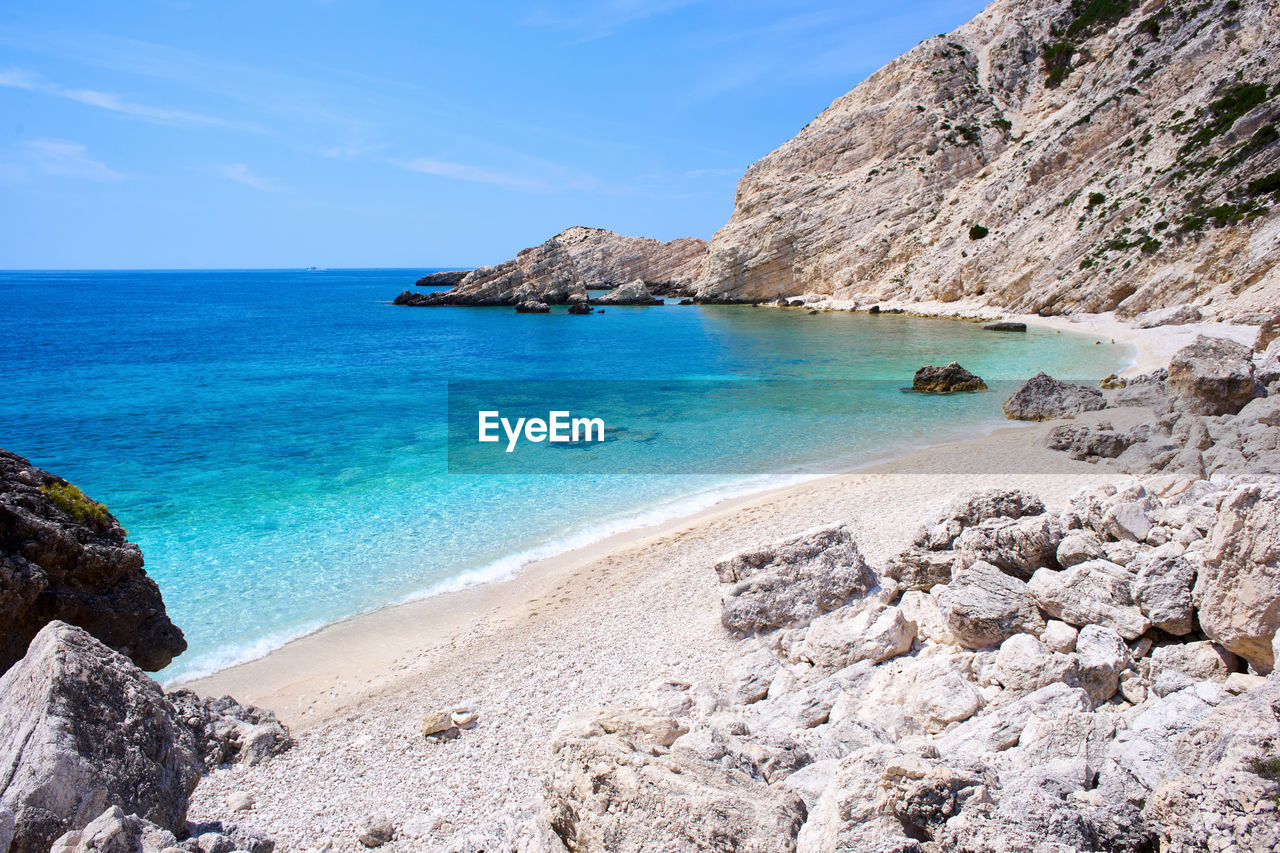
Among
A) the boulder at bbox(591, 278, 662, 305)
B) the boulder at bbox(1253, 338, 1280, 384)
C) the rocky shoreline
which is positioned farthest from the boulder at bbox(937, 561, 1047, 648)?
the boulder at bbox(591, 278, 662, 305)

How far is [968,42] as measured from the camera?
71.4 metres

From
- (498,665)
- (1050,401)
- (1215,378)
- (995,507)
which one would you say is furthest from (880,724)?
(1050,401)

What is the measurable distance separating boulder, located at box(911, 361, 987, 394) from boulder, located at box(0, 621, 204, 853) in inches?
1020

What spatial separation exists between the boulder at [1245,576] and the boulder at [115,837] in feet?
22.9

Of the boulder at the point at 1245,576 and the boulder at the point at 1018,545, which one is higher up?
the boulder at the point at 1245,576

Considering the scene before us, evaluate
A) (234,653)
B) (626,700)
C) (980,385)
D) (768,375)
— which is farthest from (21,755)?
(768,375)

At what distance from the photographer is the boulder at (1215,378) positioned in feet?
50.2

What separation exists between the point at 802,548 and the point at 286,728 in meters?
5.94

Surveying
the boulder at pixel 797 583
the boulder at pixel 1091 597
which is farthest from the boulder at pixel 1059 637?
the boulder at pixel 797 583

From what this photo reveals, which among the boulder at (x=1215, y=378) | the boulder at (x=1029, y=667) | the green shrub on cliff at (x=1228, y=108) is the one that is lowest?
the boulder at (x=1029, y=667)

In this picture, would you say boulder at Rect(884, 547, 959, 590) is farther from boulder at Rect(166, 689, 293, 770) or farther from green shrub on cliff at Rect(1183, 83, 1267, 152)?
green shrub on cliff at Rect(1183, 83, 1267, 152)

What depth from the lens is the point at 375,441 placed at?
21.5 metres

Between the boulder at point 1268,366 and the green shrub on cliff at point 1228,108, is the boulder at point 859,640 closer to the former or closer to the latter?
the boulder at point 1268,366

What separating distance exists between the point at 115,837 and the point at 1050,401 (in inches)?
921
